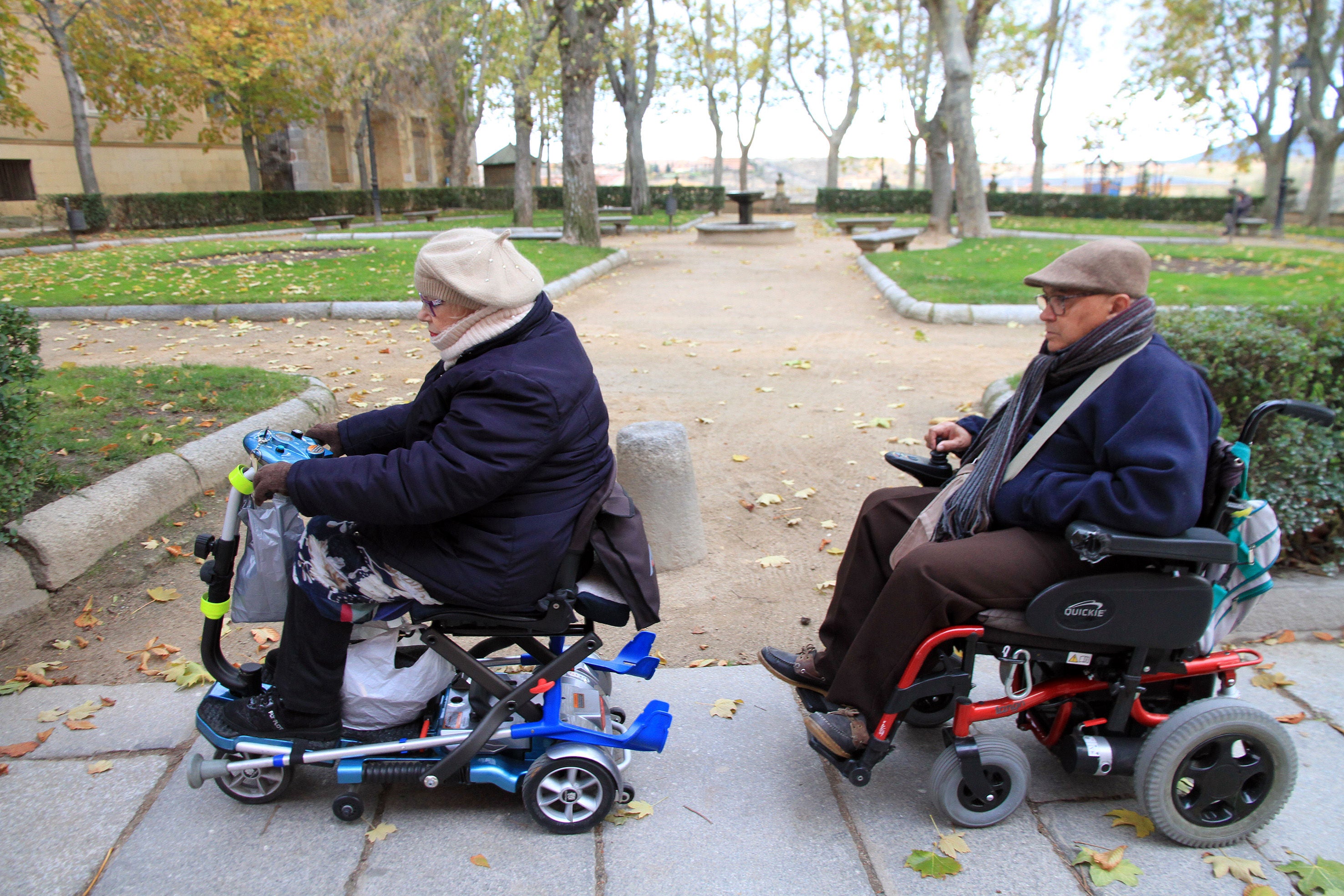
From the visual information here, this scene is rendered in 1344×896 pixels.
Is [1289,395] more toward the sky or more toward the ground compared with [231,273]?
more toward the ground

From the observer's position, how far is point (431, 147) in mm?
45906

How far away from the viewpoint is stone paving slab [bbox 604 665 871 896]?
2.29m

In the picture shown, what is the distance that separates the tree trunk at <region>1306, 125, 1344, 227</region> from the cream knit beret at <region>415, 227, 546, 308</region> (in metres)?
34.4

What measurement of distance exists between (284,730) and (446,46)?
94.0ft

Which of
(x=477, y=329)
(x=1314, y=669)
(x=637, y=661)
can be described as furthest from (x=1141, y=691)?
(x=477, y=329)

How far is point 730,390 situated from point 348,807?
5.08 m

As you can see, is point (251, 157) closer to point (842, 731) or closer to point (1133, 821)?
point (842, 731)

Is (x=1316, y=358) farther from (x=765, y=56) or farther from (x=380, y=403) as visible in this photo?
(x=765, y=56)

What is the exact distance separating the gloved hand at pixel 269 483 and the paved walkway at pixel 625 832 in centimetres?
95

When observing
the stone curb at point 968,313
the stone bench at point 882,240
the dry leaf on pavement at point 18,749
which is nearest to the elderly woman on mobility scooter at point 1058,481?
the dry leaf on pavement at point 18,749

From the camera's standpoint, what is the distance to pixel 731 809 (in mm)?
2559

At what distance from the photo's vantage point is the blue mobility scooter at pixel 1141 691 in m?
2.25

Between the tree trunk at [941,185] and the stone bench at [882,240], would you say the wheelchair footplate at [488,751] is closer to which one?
the stone bench at [882,240]

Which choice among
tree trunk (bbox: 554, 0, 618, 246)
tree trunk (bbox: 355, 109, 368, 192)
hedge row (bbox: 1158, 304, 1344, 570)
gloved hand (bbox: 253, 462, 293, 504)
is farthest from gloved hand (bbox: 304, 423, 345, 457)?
tree trunk (bbox: 355, 109, 368, 192)
